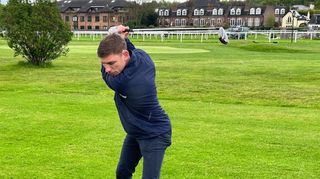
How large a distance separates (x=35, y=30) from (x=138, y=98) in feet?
79.3

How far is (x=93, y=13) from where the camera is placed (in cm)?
12912

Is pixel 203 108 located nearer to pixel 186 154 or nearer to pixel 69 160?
pixel 186 154

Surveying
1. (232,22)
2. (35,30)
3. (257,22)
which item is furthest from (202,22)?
(35,30)

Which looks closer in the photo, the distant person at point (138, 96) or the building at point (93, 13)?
the distant person at point (138, 96)

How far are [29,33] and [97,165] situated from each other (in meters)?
21.0

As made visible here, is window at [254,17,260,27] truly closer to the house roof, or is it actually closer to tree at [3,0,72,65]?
the house roof

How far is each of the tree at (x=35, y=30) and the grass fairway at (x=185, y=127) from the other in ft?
19.8

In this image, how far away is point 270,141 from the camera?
1014cm

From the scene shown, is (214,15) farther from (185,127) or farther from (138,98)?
(138,98)

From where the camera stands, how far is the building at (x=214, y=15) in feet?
427

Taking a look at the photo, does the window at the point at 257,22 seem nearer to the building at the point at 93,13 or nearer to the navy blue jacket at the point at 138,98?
the building at the point at 93,13

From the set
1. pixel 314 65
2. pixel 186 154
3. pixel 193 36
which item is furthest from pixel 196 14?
pixel 186 154

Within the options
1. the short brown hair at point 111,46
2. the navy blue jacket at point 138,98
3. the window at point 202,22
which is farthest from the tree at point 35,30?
the window at point 202,22

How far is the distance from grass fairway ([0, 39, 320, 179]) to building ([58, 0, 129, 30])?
10427 centimetres
